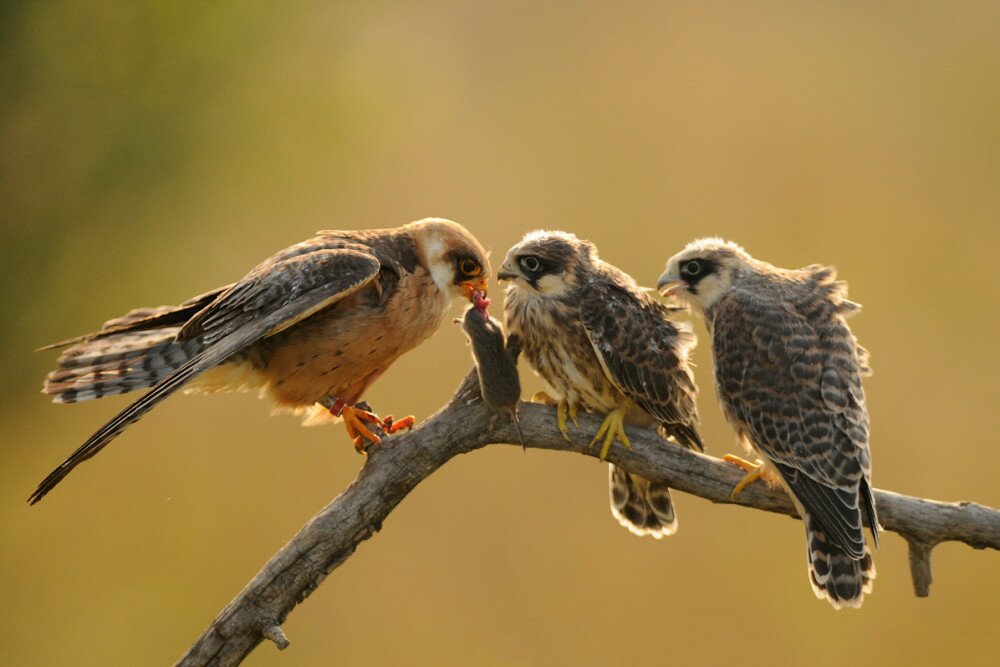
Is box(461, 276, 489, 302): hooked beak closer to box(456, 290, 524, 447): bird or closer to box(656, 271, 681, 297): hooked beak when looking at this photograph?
box(456, 290, 524, 447): bird

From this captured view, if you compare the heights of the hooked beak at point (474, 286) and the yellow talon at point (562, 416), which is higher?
the hooked beak at point (474, 286)

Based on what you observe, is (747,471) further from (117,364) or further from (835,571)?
(117,364)

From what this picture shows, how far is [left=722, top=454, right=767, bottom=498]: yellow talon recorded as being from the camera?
2586 millimetres

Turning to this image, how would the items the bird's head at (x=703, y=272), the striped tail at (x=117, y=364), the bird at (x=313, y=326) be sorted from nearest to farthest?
the bird at (x=313, y=326), the striped tail at (x=117, y=364), the bird's head at (x=703, y=272)

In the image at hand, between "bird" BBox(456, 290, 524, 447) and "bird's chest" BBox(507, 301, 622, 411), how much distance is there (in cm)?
13

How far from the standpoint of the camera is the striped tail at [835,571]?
2.50 metres

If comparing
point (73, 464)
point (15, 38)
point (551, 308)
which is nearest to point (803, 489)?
point (551, 308)

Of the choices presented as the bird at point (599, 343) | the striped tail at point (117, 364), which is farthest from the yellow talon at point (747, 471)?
the striped tail at point (117, 364)

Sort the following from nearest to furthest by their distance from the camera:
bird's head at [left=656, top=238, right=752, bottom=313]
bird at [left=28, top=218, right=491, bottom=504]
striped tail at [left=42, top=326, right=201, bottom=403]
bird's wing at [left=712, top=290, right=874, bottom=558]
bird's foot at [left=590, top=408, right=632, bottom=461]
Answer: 1. bird's wing at [left=712, top=290, right=874, bottom=558]
2. bird's foot at [left=590, top=408, right=632, bottom=461]
3. bird at [left=28, top=218, right=491, bottom=504]
4. striped tail at [left=42, top=326, right=201, bottom=403]
5. bird's head at [left=656, top=238, right=752, bottom=313]

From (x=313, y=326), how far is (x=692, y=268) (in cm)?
122

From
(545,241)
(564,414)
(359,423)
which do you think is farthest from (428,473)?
(545,241)

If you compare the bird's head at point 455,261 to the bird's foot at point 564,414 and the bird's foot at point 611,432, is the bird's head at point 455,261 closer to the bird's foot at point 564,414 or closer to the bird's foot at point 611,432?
the bird's foot at point 564,414

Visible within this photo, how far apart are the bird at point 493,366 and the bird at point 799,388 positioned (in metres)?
0.67

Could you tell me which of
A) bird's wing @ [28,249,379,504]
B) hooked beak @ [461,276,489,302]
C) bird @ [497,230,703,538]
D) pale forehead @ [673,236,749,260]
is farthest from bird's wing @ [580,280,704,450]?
bird's wing @ [28,249,379,504]
